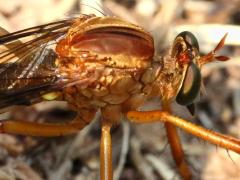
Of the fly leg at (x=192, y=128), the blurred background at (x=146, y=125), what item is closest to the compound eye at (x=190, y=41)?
the fly leg at (x=192, y=128)

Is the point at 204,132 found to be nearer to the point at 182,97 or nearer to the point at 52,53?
the point at 182,97

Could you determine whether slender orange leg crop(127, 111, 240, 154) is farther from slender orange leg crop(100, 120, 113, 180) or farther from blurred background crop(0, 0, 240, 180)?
blurred background crop(0, 0, 240, 180)

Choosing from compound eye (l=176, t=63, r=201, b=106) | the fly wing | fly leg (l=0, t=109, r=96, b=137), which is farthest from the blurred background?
compound eye (l=176, t=63, r=201, b=106)

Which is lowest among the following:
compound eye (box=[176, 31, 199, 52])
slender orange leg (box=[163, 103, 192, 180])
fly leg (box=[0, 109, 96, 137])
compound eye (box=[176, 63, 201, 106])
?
slender orange leg (box=[163, 103, 192, 180])

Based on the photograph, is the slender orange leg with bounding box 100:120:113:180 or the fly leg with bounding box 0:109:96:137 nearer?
the slender orange leg with bounding box 100:120:113:180

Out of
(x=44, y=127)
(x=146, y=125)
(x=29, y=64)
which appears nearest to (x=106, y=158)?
(x=44, y=127)

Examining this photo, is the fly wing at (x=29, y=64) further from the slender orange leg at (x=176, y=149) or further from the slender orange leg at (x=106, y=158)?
Answer: the slender orange leg at (x=176, y=149)
